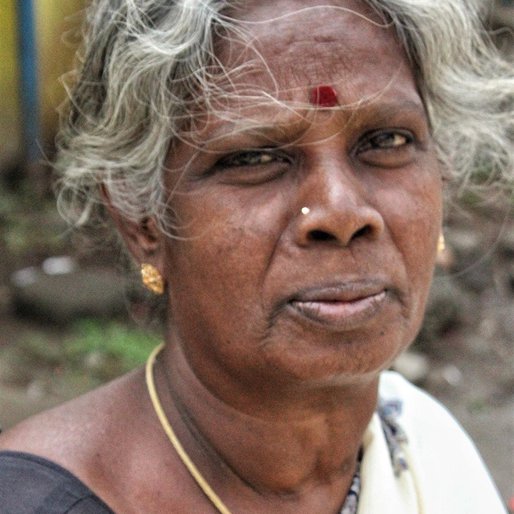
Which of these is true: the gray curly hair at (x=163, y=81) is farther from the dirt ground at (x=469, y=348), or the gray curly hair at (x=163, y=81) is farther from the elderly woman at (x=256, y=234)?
the dirt ground at (x=469, y=348)

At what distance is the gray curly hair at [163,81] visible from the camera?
2.04 meters

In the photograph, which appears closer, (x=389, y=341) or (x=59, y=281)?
(x=389, y=341)

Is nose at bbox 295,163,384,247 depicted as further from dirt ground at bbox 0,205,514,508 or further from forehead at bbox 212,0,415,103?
dirt ground at bbox 0,205,514,508

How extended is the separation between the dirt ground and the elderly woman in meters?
2.49

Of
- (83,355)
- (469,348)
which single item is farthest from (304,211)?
(469,348)

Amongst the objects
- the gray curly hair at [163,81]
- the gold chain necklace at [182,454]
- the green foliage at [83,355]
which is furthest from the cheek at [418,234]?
the green foliage at [83,355]

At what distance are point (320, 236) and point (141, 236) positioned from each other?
1.59ft

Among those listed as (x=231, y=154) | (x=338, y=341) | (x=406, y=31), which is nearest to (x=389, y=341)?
(x=338, y=341)

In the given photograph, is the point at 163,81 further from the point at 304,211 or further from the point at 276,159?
the point at 304,211

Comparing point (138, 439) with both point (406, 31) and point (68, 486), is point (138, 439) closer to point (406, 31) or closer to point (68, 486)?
point (68, 486)

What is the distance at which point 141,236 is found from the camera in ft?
7.50

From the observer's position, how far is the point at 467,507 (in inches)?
99.3

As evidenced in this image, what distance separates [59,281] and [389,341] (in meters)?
4.00

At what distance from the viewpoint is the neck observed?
2.17 metres
